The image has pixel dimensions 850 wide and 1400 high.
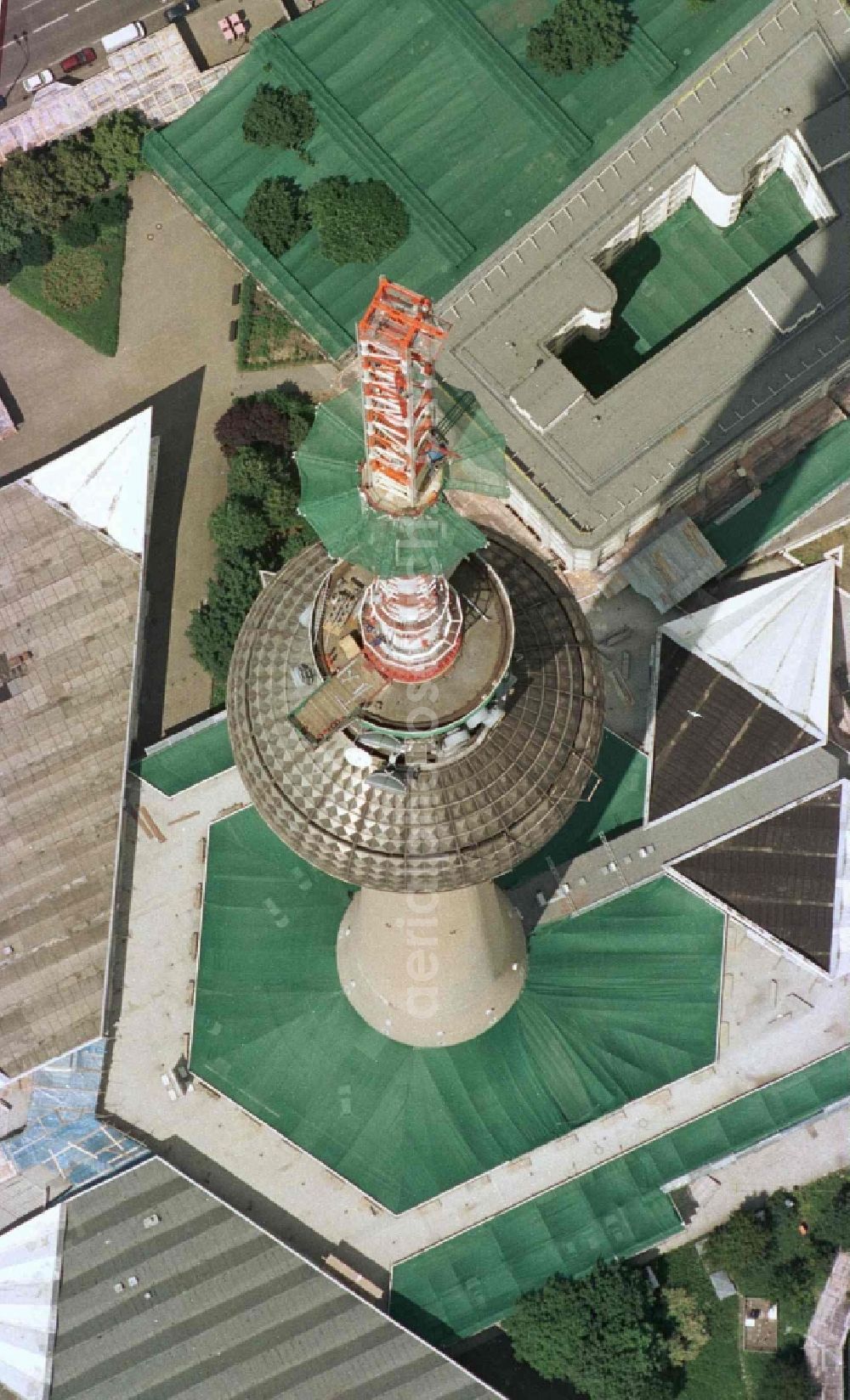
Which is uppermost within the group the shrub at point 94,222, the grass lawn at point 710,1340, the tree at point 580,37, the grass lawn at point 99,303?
the shrub at point 94,222

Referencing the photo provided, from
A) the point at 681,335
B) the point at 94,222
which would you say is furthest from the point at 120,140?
the point at 681,335

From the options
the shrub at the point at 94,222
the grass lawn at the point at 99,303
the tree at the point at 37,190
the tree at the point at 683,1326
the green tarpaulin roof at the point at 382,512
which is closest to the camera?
the green tarpaulin roof at the point at 382,512

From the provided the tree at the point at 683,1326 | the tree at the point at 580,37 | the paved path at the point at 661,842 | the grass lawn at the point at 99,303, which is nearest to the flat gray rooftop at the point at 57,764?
the grass lawn at the point at 99,303

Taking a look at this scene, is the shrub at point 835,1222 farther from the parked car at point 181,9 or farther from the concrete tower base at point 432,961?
the parked car at point 181,9

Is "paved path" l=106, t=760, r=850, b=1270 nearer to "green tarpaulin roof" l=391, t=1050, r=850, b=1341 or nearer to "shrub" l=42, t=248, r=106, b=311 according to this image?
"green tarpaulin roof" l=391, t=1050, r=850, b=1341

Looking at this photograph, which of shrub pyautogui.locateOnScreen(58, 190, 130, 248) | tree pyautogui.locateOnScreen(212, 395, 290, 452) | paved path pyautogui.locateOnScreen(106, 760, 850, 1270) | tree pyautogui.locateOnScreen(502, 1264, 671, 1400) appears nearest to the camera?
tree pyautogui.locateOnScreen(502, 1264, 671, 1400)

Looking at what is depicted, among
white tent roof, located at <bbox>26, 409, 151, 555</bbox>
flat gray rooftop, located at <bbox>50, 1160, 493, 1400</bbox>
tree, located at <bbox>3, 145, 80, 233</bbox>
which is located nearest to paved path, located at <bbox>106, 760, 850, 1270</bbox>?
flat gray rooftop, located at <bbox>50, 1160, 493, 1400</bbox>
